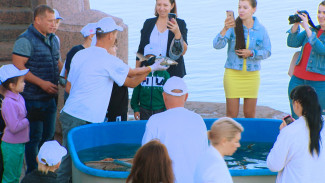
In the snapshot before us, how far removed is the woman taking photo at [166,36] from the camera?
604 cm

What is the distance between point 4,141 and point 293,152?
9.00ft

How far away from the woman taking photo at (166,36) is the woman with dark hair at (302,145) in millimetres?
2200

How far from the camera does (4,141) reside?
5285 mm

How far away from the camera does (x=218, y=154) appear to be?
3355mm

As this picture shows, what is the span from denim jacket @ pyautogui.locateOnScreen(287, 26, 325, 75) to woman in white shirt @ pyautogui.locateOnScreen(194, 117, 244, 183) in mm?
2810

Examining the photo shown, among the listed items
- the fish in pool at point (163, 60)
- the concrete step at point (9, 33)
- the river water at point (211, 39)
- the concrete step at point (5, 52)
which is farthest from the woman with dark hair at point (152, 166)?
the river water at point (211, 39)

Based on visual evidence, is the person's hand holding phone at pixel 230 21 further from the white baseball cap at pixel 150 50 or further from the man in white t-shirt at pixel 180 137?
the man in white t-shirt at pixel 180 137

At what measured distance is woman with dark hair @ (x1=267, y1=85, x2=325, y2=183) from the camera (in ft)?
12.8

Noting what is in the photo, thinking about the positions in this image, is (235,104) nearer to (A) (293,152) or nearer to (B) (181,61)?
(B) (181,61)

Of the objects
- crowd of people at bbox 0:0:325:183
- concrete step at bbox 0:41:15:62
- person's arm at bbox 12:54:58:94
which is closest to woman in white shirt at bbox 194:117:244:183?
crowd of people at bbox 0:0:325:183

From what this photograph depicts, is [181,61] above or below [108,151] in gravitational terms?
above

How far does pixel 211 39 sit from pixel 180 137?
1391 centimetres

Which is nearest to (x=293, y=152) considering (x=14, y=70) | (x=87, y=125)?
(x=87, y=125)

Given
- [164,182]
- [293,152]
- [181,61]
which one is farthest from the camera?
[181,61]
